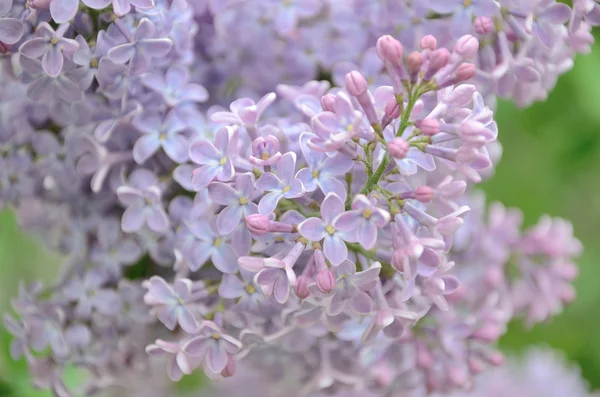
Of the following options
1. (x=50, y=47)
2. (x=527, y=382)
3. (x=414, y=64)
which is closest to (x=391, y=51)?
(x=414, y=64)

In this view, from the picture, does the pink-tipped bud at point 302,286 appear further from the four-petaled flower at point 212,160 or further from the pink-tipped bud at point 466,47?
the pink-tipped bud at point 466,47

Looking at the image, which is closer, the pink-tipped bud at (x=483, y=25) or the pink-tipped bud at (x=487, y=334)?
the pink-tipped bud at (x=483, y=25)

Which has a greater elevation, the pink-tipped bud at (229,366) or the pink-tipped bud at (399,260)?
the pink-tipped bud at (399,260)

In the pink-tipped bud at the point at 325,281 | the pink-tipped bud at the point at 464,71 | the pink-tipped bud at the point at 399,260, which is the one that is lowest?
the pink-tipped bud at the point at 325,281

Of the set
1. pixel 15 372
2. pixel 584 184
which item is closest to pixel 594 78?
pixel 584 184

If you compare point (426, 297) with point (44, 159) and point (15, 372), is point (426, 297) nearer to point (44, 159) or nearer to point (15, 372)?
point (44, 159)

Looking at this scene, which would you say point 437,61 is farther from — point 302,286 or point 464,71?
point 302,286

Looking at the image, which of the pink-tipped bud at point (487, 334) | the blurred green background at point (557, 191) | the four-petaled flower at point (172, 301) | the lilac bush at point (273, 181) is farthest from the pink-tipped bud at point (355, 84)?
the blurred green background at point (557, 191)
